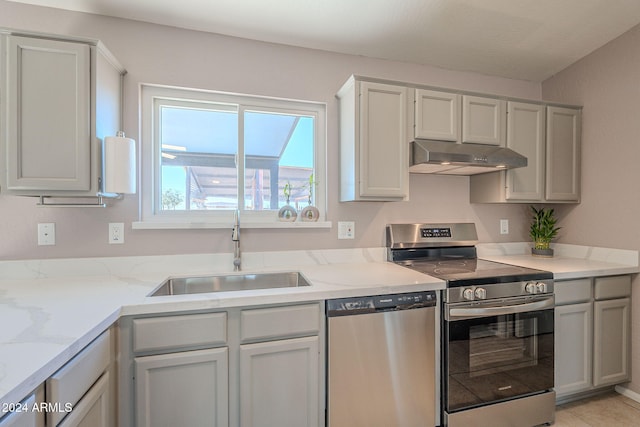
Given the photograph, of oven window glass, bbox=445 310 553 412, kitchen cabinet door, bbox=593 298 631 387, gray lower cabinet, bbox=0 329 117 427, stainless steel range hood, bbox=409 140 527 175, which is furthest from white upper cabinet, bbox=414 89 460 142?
gray lower cabinet, bbox=0 329 117 427

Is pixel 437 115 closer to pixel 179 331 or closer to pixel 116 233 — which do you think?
pixel 179 331

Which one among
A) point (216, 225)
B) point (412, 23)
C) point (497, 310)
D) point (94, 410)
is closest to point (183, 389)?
point (94, 410)

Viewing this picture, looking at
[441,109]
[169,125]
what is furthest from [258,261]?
[441,109]

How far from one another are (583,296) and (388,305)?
1.40 m

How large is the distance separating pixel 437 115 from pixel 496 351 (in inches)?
59.6

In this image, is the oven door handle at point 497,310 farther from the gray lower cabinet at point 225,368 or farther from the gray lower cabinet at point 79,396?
the gray lower cabinet at point 79,396

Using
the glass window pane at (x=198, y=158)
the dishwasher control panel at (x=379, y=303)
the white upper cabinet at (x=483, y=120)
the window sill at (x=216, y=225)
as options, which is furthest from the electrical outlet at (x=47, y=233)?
the white upper cabinet at (x=483, y=120)

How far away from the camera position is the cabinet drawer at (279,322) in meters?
1.33

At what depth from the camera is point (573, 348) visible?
1.87 m

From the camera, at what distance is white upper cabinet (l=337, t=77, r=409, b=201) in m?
1.85

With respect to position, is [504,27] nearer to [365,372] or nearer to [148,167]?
[365,372]

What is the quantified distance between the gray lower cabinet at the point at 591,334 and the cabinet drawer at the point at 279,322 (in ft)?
5.15

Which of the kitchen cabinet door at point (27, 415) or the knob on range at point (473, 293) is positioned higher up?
the knob on range at point (473, 293)

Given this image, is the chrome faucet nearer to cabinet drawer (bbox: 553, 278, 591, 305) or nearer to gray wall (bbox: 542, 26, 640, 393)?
cabinet drawer (bbox: 553, 278, 591, 305)
